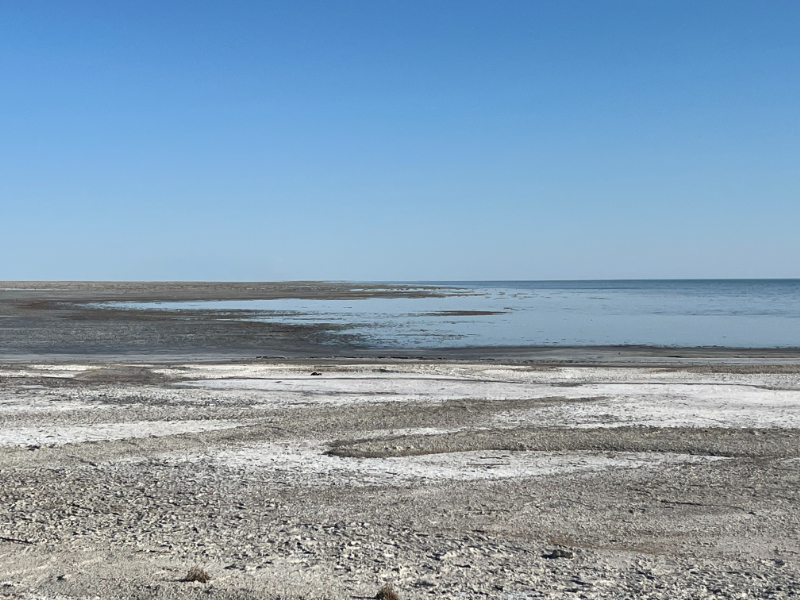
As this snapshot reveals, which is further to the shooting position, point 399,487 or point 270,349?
point 270,349

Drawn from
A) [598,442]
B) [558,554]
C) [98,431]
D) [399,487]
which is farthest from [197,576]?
[598,442]

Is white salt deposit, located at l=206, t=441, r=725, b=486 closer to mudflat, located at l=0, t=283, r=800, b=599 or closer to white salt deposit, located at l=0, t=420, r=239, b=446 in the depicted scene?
mudflat, located at l=0, t=283, r=800, b=599

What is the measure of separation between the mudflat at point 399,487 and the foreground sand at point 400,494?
0.03 meters

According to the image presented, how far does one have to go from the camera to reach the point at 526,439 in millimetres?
10797

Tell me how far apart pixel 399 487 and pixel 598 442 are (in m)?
3.64

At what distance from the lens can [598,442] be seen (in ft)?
35.0

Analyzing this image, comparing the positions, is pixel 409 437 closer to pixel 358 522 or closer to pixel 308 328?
pixel 358 522

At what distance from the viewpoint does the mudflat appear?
575 centimetres

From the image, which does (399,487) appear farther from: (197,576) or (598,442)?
(598,442)

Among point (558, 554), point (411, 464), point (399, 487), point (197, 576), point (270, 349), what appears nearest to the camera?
point (197, 576)

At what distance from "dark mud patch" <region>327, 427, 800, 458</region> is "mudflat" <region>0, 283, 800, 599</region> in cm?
6

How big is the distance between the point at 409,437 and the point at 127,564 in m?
5.54

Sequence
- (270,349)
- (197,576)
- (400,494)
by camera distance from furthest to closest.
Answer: (270,349), (400,494), (197,576)

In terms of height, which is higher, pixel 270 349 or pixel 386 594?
pixel 386 594
